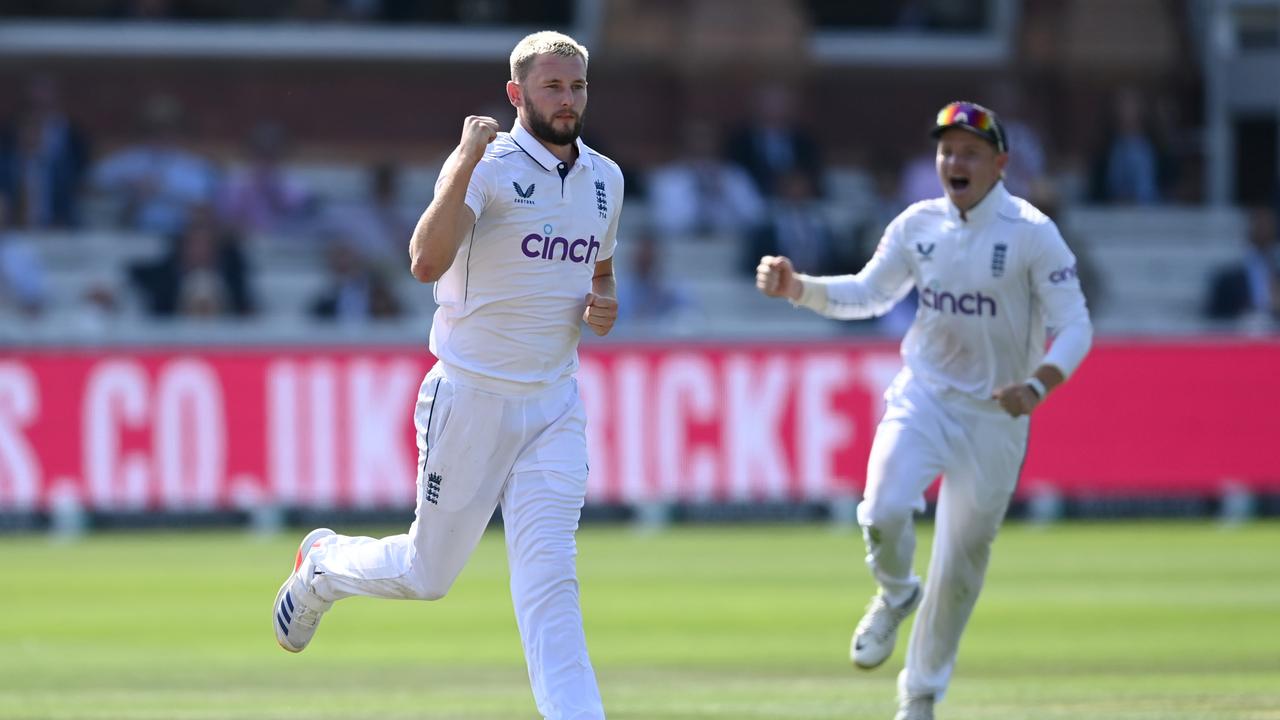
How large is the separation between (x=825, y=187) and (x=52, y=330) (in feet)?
35.4

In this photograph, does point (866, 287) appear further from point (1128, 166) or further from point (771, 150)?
point (1128, 166)

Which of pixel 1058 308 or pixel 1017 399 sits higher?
pixel 1058 308

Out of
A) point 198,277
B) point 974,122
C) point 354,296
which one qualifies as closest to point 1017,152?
point 354,296

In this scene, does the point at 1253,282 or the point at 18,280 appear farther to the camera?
the point at 1253,282

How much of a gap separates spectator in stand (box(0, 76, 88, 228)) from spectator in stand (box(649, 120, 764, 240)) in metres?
6.41

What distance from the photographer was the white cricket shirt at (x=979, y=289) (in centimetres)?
937

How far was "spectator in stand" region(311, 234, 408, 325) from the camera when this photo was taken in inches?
819

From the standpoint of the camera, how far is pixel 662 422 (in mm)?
19531

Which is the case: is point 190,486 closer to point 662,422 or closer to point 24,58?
point 662,422

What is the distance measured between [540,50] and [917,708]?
3365 millimetres

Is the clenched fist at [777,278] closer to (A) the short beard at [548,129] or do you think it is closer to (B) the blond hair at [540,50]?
(A) the short beard at [548,129]

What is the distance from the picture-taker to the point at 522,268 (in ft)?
26.3

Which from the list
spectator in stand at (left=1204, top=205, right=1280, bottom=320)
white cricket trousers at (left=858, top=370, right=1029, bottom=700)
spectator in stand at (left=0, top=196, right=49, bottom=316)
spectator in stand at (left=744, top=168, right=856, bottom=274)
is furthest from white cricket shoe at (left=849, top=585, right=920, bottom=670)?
spectator in stand at (left=0, top=196, right=49, bottom=316)

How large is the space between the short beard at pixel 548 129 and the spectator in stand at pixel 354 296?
12.7 meters
